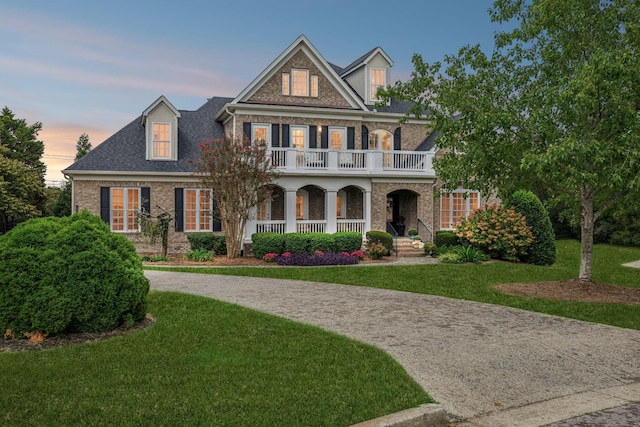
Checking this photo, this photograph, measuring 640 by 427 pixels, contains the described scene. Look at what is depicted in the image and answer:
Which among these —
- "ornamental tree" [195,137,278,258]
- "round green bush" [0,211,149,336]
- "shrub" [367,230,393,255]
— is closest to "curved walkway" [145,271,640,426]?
"round green bush" [0,211,149,336]

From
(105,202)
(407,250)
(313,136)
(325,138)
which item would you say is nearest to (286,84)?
(313,136)

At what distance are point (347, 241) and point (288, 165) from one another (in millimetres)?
4514

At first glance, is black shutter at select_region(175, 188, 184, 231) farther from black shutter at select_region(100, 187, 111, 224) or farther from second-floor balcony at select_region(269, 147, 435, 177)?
second-floor balcony at select_region(269, 147, 435, 177)

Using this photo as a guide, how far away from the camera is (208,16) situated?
1925cm

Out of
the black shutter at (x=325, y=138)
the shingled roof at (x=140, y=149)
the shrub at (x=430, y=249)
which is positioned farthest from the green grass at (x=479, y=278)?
the black shutter at (x=325, y=138)

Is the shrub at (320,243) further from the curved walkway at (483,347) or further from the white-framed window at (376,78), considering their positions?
the white-framed window at (376,78)

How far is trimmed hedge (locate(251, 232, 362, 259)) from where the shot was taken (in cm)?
1972

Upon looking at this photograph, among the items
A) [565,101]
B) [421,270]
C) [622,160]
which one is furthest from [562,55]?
[421,270]

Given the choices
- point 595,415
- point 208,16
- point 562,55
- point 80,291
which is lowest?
point 595,415

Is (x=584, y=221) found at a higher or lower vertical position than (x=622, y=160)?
lower

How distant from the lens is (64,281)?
24.7 feet

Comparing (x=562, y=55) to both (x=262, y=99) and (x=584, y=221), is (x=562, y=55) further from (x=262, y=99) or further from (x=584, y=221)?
(x=262, y=99)

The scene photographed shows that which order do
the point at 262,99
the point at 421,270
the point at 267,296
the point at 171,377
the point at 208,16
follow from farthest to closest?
the point at 262,99, the point at 208,16, the point at 421,270, the point at 267,296, the point at 171,377

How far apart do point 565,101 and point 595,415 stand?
8.25 metres
